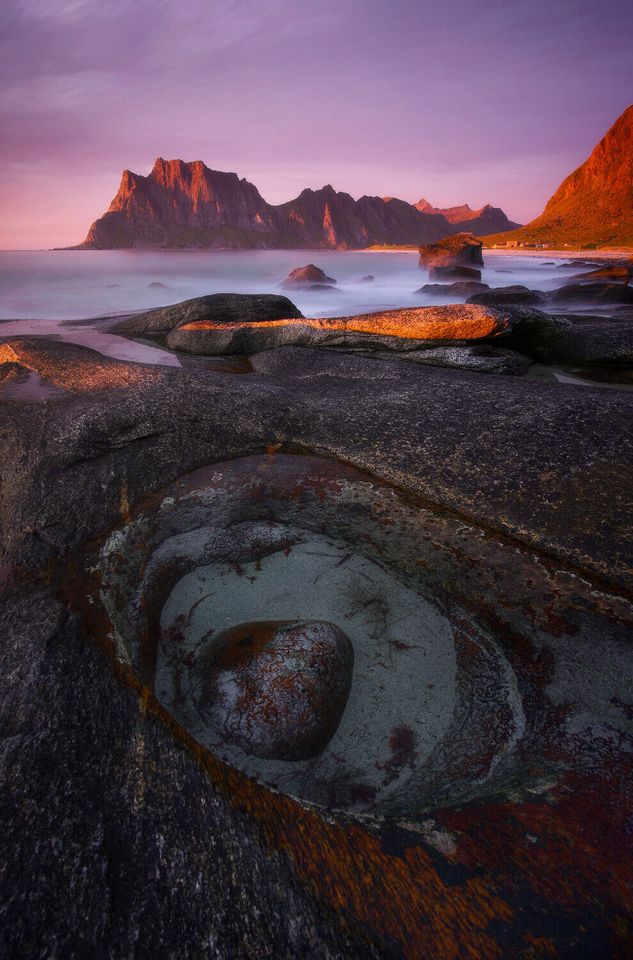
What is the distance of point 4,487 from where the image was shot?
3.14 meters

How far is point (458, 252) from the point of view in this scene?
3366 centimetres

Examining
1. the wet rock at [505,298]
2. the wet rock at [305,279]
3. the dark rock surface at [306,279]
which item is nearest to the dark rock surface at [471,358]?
the wet rock at [505,298]

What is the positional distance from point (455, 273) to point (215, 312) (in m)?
27.0

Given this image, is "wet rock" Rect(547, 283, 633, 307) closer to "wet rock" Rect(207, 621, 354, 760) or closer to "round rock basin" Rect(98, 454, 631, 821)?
"round rock basin" Rect(98, 454, 631, 821)

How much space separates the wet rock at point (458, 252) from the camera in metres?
33.1

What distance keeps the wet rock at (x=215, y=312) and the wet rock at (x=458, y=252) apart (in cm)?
2893

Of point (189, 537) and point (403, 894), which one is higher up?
point (189, 537)

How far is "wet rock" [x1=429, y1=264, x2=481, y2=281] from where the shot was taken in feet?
95.1

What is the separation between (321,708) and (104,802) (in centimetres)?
101

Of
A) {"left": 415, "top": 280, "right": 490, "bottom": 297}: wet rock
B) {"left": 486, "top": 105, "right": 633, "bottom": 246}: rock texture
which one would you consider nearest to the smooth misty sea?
{"left": 415, "top": 280, "right": 490, "bottom": 297}: wet rock

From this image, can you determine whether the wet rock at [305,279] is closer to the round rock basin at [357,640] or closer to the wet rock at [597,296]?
the wet rock at [597,296]

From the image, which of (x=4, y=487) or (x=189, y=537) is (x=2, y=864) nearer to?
(x=189, y=537)

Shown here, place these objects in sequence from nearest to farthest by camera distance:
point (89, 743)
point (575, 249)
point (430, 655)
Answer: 1. point (89, 743)
2. point (430, 655)
3. point (575, 249)

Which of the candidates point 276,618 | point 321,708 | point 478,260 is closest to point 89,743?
point 321,708
